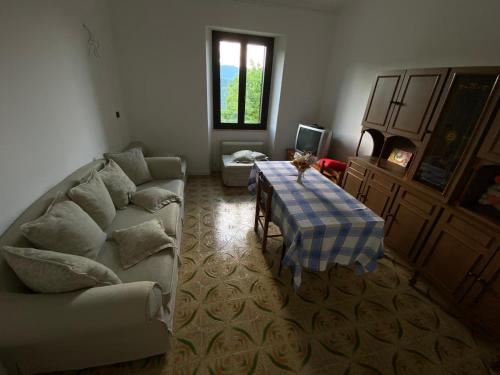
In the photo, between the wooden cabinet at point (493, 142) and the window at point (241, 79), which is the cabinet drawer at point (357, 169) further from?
the window at point (241, 79)

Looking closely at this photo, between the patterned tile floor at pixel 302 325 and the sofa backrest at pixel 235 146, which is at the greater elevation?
the sofa backrest at pixel 235 146

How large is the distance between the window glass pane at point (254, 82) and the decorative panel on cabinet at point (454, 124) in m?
2.92

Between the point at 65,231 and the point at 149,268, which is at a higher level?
the point at 65,231

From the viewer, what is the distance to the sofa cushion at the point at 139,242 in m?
1.47

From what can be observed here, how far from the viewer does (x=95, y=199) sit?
1.68 metres

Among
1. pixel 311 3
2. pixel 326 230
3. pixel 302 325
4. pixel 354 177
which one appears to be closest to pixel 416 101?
pixel 354 177

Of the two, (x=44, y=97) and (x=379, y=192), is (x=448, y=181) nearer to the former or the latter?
(x=379, y=192)

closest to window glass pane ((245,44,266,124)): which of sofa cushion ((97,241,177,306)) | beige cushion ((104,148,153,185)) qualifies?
beige cushion ((104,148,153,185))

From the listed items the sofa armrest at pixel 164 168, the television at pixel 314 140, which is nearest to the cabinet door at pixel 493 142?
the television at pixel 314 140

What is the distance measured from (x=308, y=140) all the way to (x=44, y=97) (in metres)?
3.17

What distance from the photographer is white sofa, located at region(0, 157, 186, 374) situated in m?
0.93

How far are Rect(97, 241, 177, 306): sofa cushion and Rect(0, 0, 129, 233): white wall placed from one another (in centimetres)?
59

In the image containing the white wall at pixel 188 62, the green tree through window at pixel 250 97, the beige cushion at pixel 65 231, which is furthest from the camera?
the green tree through window at pixel 250 97

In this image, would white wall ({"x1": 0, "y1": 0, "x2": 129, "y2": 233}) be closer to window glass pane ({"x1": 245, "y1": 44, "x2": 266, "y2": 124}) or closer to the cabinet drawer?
window glass pane ({"x1": 245, "y1": 44, "x2": 266, "y2": 124})
